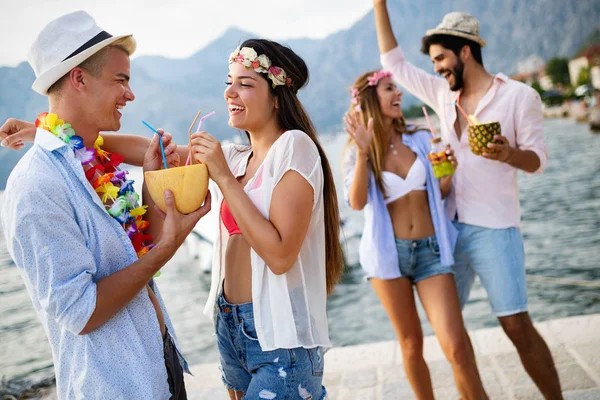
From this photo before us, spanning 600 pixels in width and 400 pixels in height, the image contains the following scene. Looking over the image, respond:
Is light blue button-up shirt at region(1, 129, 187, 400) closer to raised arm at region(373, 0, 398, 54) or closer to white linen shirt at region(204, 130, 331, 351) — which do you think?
white linen shirt at region(204, 130, 331, 351)

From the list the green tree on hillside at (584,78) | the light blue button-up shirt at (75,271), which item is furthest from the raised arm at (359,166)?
the green tree on hillside at (584,78)

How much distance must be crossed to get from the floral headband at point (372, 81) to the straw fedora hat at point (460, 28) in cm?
35

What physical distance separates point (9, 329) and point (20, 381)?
33.3ft

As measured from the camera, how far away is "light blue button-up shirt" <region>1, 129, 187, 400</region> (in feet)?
4.87

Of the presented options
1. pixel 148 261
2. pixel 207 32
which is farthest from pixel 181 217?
pixel 207 32

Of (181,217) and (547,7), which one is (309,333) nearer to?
(181,217)

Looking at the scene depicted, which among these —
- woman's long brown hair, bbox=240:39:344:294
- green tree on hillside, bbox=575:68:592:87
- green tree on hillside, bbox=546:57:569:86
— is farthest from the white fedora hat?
green tree on hillside, bbox=546:57:569:86

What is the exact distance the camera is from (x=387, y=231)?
330 cm

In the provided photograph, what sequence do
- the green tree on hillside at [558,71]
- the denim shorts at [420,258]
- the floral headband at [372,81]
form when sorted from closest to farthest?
the denim shorts at [420,258] → the floral headband at [372,81] → the green tree on hillside at [558,71]

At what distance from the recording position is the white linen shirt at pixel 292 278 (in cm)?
184

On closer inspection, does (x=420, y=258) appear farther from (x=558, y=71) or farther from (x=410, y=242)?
(x=558, y=71)

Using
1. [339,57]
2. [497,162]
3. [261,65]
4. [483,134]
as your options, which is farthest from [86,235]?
[339,57]

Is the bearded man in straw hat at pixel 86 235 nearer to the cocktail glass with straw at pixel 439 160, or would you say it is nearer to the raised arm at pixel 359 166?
the raised arm at pixel 359 166

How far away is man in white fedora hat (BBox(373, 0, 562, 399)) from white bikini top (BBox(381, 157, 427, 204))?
205 millimetres
